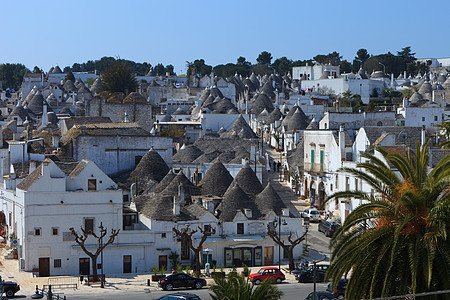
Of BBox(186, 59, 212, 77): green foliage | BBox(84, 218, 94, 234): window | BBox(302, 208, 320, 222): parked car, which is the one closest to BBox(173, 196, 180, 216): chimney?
BBox(84, 218, 94, 234): window

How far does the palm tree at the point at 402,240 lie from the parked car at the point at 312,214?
34.1 m

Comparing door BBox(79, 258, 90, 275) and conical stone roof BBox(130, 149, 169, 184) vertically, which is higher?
conical stone roof BBox(130, 149, 169, 184)

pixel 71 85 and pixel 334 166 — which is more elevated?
pixel 71 85

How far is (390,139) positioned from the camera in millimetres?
52875

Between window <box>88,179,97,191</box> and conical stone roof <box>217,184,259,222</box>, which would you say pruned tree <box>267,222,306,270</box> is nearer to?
conical stone roof <box>217,184,259,222</box>

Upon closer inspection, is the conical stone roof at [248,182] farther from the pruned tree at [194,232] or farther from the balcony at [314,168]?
the balcony at [314,168]

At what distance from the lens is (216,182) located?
5431 centimetres

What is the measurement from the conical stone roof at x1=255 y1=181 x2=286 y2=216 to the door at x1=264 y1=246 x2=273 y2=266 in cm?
241

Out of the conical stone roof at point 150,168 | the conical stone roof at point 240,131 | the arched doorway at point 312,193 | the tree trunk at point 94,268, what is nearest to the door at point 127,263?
the tree trunk at point 94,268

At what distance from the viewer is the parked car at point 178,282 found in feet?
121

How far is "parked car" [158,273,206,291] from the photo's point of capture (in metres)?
37.0

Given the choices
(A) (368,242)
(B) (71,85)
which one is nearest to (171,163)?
(A) (368,242)

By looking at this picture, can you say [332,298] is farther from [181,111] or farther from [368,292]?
[181,111]

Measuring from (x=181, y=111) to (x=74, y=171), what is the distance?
56.6m
